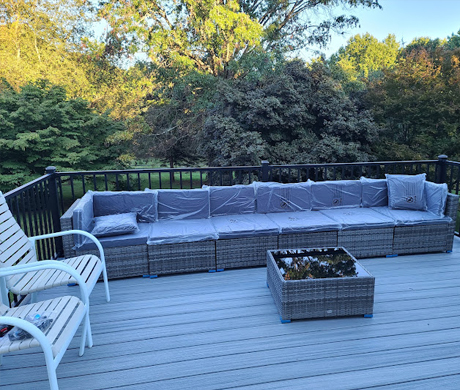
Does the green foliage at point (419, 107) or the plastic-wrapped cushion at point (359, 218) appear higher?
the green foliage at point (419, 107)

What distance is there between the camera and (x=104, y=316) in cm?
272

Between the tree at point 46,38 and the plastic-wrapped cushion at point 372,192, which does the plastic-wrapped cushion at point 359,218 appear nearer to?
the plastic-wrapped cushion at point 372,192

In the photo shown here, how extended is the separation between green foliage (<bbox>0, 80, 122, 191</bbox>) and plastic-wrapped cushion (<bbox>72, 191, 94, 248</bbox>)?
337 inches

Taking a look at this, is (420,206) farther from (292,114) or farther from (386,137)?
(386,137)

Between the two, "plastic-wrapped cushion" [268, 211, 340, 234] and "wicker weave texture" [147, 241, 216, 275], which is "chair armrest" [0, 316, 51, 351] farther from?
"plastic-wrapped cushion" [268, 211, 340, 234]

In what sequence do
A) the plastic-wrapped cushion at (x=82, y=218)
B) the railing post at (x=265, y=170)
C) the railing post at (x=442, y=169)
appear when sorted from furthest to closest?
the railing post at (x=442, y=169) → the railing post at (x=265, y=170) → the plastic-wrapped cushion at (x=82, y=218)

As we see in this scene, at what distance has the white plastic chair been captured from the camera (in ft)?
7.66

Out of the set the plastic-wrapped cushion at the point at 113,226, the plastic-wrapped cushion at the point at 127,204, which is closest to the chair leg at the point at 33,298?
the plastic-wrapped cushion at the point at 113,226

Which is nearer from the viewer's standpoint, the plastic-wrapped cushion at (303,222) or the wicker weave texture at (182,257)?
the wicker weave texture at (182,257)

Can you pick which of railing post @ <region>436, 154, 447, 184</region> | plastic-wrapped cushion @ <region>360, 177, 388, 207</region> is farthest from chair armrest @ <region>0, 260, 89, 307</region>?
railing post @ <region>436, 154, 447, 184</region>

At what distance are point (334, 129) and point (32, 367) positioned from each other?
9029mm

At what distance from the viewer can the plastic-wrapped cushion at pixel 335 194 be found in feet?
13.8

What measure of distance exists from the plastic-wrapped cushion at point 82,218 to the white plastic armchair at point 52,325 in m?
1.08

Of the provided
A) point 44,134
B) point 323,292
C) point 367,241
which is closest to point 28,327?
point 323,292
